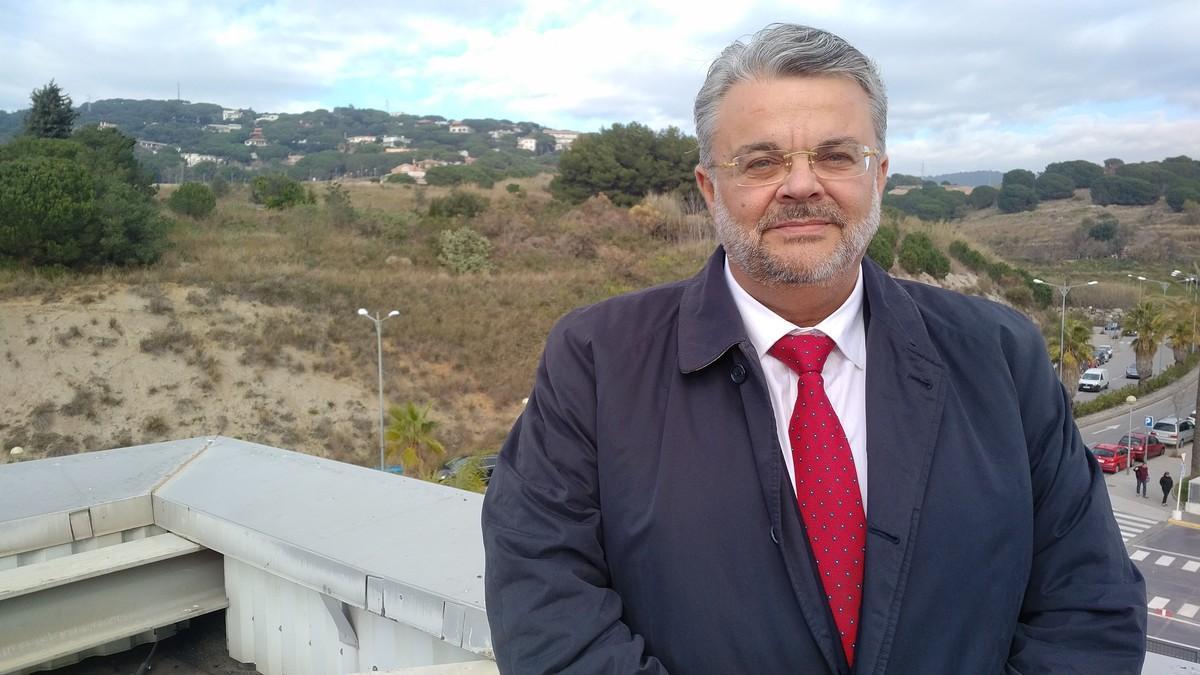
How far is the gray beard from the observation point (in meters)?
1.72

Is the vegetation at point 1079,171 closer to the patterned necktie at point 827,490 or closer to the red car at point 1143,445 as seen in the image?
the red car at point 1143,445

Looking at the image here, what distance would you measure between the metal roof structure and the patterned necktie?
1.19 meters

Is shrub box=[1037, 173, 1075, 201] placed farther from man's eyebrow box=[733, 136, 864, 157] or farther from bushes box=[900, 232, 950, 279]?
man's eyebrow box=[733, 136, 864, 157]

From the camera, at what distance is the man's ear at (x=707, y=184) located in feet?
6.12

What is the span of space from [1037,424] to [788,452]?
18.9 inches

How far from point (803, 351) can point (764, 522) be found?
0.37 m

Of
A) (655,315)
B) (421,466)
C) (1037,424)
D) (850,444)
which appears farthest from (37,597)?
(421,466)

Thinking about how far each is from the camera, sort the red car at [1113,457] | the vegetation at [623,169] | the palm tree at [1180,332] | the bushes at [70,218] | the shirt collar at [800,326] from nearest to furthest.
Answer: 1. the shirt collar at [800,326]
2. the red car at [1113,457]
3. the bushes at [70,218]
4. the palm tree at [1180,332]
5. the vegetation at [623,169]

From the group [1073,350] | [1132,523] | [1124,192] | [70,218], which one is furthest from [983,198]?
[70,218]

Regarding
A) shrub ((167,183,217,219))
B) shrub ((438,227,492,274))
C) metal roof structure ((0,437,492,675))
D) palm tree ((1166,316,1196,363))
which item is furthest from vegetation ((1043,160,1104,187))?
metal roof structure ((0,437,492,675))

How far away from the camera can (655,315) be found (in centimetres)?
175

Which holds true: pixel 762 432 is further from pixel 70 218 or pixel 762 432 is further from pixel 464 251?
pixel 464 251

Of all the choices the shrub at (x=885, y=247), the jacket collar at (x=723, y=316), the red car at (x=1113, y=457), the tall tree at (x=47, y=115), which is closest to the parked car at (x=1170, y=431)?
the red car at (x=1113, y=457)

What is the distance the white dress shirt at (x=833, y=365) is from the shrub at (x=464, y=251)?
36.7 m
